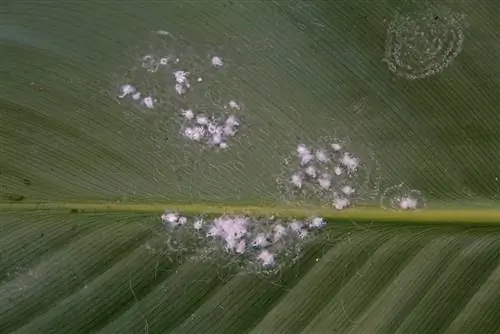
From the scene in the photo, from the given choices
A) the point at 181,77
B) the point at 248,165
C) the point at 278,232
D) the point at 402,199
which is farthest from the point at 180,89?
the point at 402,199

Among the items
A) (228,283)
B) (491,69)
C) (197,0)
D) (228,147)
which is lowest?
(228,283)

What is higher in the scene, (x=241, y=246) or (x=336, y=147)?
(x=336, y=147)

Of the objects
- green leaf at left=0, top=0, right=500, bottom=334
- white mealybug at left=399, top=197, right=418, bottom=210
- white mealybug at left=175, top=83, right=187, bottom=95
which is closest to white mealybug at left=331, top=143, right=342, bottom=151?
green leaf at left=0, top=0, right=500, bottom=334

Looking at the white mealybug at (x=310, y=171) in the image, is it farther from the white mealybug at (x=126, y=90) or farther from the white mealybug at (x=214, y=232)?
the white mealybug at (x=126, y=90)

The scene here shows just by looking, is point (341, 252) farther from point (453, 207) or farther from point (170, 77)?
point (170, 77)

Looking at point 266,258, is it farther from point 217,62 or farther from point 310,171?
point 217,62

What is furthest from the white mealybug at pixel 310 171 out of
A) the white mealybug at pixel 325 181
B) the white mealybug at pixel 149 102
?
the white mealybug at pixel 149 102

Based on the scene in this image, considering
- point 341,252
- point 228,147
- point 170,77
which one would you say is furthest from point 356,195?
point 170,77
